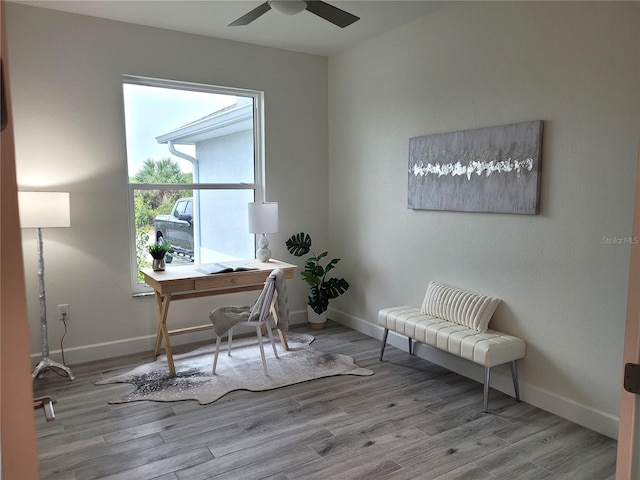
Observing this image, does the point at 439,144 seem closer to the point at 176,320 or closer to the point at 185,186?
the point at 185,186

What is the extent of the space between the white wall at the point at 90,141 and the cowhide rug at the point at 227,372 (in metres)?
0.54

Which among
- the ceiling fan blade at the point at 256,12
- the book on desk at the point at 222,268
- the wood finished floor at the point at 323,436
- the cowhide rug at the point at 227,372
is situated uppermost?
the ceiling fan blade at the point at 256,12

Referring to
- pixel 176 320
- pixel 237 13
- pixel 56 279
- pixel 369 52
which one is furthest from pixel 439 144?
pixel 56 279

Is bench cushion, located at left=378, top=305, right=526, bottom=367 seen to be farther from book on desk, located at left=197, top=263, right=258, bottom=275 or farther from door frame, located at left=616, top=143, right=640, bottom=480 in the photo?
door frame, located at left=616, top=143, right=640, bottom=480

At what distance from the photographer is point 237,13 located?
3645mm

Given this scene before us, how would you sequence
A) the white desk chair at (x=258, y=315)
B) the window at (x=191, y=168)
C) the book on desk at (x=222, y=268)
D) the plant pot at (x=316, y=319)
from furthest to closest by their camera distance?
the plant pot at (x=316, y=319), the window at (x=191, y=168), the book on desk at (x=222, y=268), the white desk chair at (x=258, y=315)

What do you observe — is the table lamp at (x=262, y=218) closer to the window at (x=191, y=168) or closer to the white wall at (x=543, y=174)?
the window at (x=191, y=168)

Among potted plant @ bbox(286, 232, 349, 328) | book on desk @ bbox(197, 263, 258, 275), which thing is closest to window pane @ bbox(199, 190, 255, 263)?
book on desk @ bbox(197, 263, 258, 275)

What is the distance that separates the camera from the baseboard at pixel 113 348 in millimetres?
3803

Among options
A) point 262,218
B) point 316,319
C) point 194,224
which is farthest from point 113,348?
point 316,319

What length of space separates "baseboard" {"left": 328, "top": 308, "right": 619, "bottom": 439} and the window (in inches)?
74.2

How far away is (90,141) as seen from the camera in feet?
12.5

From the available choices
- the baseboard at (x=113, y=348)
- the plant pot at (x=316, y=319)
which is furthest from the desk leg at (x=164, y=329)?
the plant pot at (x=316, y=319)

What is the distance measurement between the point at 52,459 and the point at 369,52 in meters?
4.02
